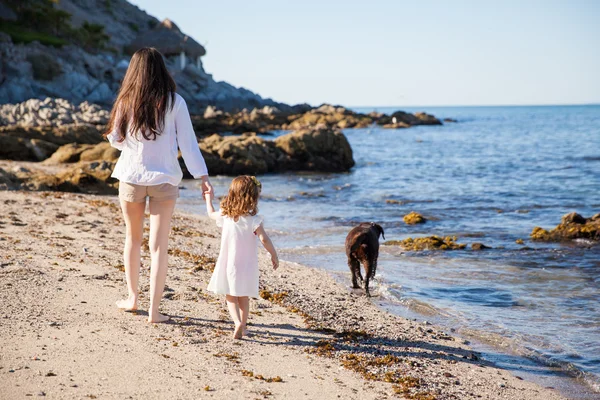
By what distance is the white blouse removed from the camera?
17.1ft

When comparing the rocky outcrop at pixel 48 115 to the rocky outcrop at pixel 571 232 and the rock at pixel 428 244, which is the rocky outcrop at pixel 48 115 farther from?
the rocky outcrop at pixel 571 232

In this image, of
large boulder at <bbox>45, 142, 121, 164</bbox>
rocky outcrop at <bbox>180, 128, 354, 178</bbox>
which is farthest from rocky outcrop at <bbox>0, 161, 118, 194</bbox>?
rocky outcrop at <bbox>180, 128, 354, 178</bbox>

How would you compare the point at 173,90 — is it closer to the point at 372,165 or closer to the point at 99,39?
the point at 372,165

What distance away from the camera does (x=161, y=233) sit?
548 centimetres

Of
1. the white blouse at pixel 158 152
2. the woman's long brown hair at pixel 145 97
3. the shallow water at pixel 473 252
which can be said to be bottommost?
the shallow water at pixel 473 252

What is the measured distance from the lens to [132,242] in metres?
5.58

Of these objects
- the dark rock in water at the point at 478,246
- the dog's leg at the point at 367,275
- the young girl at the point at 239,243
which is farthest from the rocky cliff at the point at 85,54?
the young girl at the point at 239,243

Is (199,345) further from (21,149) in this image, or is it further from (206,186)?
(21,149)

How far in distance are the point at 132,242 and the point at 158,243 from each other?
26 centimetres

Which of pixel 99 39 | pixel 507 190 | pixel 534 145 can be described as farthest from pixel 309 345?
pixel 99 39

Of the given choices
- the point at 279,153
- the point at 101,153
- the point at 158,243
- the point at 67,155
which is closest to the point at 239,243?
the point at 158,243

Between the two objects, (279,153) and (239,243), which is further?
(279,153)

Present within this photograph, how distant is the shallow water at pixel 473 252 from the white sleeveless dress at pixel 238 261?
8.59ft

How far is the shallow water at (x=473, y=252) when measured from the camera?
727 centimetres
